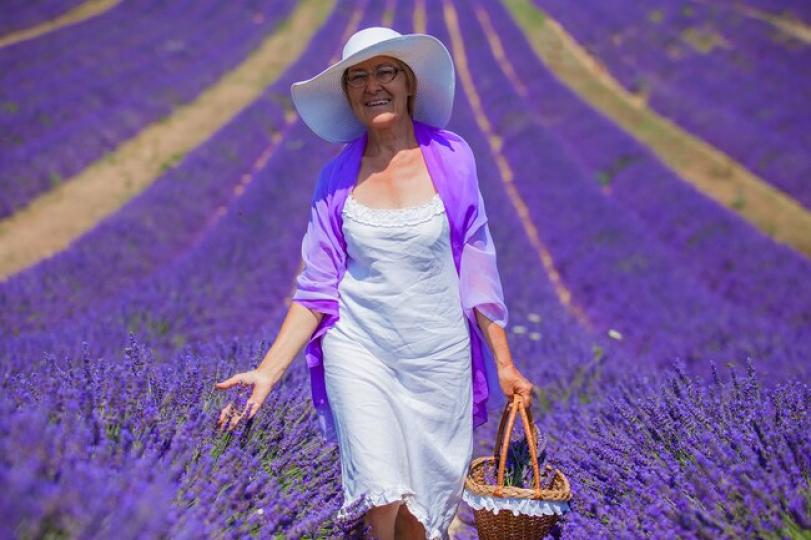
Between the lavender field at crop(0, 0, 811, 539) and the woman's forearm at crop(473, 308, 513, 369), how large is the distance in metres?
→ 0.41

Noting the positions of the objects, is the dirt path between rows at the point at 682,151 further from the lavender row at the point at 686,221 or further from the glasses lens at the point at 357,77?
the glasses lens at the point at 357,77

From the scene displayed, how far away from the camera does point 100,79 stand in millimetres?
15742

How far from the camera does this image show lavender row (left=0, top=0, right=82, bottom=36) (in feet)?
Answer: 63.3

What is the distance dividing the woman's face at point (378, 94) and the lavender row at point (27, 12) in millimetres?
19066

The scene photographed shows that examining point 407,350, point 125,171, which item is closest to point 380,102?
point 407,350

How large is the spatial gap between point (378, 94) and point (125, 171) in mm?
10388

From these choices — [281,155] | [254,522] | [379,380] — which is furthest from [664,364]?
[281,155]

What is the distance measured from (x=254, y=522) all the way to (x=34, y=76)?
15.0m

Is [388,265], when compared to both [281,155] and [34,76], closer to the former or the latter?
[281,155]

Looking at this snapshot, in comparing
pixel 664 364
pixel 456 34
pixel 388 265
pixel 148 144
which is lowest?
pixel 456 34

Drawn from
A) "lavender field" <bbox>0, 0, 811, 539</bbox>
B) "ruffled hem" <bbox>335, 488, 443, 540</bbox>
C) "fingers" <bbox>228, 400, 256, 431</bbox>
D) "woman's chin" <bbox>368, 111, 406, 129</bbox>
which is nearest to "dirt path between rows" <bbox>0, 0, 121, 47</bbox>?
"lavender field" <bbox>0, 0, 811, 539</bbox>

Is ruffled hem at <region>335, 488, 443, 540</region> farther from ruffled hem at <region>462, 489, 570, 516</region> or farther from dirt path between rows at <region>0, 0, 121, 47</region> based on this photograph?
dirt path between rows at <region>0, 0, 121, 47</region>

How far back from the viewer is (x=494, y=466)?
2596 millimetres

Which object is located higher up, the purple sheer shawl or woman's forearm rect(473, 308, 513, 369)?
the purple sheer shawl
